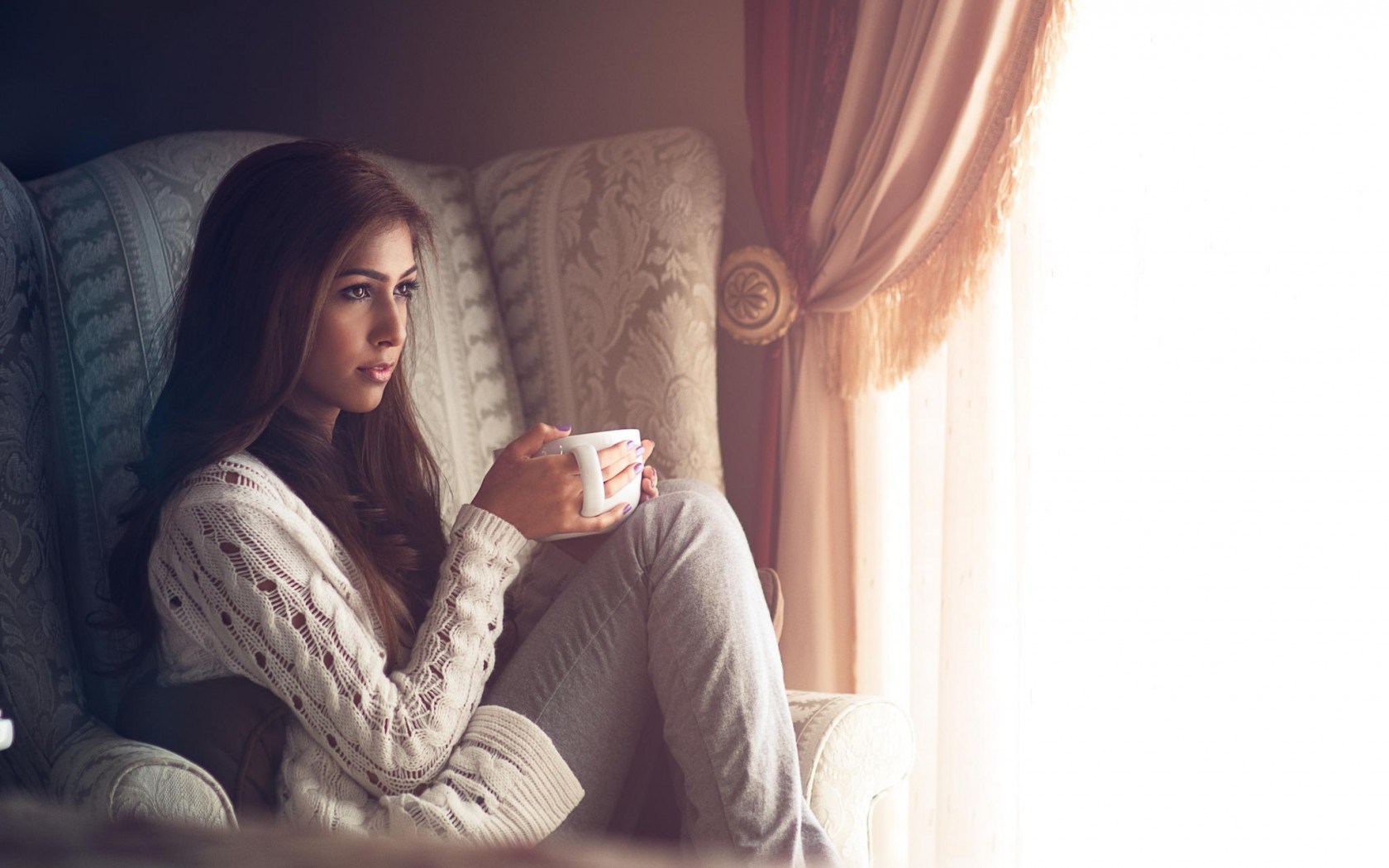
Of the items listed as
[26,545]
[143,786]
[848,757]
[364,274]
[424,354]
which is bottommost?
[848,757]

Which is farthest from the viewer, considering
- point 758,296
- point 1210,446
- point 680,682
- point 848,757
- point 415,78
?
point 415,78

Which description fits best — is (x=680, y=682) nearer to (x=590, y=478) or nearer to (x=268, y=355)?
(x=590, y=478)

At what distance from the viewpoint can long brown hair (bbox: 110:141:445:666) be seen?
1.04 metres

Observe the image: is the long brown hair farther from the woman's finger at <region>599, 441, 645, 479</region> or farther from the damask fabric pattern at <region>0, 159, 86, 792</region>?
the woman's finger at <region>599, 441, 645, 479</region>

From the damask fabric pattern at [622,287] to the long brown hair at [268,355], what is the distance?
504mm

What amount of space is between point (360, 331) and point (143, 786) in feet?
1.59

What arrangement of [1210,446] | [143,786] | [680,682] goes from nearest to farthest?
[143,786] < [680,682] < [1210,446]

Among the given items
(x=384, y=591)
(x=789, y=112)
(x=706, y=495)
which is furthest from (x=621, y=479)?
(x=789, y=112)

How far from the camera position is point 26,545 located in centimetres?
108

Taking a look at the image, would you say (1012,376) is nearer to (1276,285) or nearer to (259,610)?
(1276,285)

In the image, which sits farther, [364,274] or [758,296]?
[758,296]

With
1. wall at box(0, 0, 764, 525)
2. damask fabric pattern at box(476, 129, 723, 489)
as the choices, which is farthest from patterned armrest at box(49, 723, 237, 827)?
wall at box(0, 0, 764, 525)

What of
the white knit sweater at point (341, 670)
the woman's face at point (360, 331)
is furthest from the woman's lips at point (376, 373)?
the white knit sweater at point (341, 670)

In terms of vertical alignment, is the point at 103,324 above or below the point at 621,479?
above
